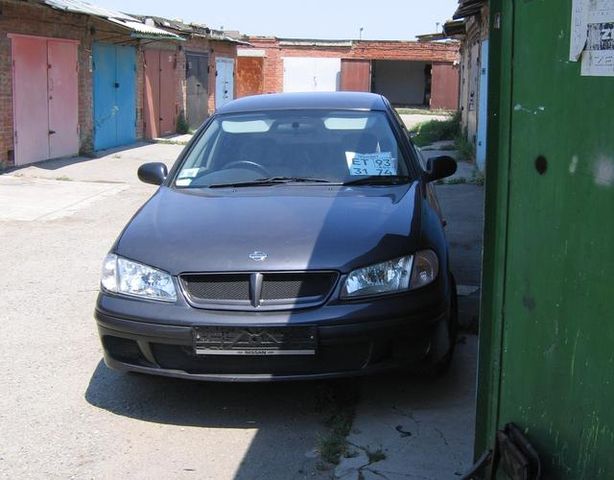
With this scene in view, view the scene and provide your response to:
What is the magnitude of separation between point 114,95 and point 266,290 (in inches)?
663

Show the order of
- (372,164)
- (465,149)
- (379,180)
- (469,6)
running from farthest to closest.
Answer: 1. (465,149)
2. (469,6)
3. (372,164)
4. (379,180)

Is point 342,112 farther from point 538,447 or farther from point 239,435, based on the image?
point 538,447

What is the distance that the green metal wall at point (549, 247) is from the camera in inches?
82.0

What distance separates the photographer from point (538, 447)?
242 cm

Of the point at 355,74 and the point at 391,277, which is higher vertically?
the point at 355,74


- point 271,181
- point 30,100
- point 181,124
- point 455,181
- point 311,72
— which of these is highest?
point 311,72

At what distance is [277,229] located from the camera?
14.5 feet

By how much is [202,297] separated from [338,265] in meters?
0.71

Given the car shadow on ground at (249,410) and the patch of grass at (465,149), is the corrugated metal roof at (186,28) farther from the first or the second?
the car shadow on ground at (249,410)

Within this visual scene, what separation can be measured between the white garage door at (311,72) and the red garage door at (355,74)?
0.44 m

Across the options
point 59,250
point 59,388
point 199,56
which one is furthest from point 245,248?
point 199,56

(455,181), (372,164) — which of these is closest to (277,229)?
(372,164)

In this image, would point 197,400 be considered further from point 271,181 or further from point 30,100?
point 30,100

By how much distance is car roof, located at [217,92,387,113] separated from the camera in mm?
5977
